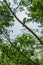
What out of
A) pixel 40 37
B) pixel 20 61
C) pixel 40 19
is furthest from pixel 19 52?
pixel 40 19

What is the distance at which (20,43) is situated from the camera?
16.1ft

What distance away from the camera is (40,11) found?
14.6ft

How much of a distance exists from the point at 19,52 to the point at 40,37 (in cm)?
60

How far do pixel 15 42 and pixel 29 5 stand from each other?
948mm

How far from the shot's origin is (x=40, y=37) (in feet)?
15.7

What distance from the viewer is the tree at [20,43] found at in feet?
15.1

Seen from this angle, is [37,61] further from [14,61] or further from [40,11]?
[40,11]

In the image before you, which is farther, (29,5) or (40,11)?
(29,5)

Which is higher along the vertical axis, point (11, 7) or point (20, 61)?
point (11, 7)

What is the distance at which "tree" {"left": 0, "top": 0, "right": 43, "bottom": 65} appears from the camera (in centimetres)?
459

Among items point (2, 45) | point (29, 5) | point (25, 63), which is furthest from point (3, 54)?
point (29, 5)

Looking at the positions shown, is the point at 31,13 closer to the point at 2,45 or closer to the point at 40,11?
the point at 40,11

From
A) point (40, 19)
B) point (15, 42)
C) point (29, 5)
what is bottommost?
point (15, 42)

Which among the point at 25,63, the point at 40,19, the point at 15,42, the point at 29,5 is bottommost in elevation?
the point at 25,63
